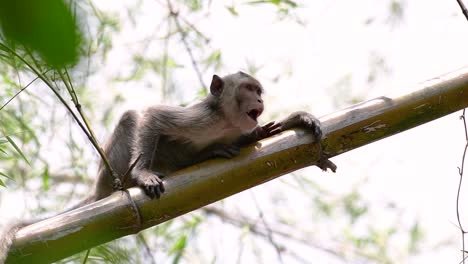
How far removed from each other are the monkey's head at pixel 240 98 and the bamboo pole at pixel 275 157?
108 centimetres

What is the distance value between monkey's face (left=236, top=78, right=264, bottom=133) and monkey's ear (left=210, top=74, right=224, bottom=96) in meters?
0.16

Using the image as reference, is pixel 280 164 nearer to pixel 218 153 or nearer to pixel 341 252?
pixel 218 153

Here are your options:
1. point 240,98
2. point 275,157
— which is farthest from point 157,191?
point 240,98

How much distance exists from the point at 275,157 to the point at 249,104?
150cm

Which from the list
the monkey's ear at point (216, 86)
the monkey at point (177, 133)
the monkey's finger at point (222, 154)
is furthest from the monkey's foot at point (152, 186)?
the monkey's ear at point (216, 86)

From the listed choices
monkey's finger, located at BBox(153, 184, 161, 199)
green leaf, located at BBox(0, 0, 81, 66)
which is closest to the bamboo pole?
monkey's finger, located at BBox(153, 184, 161, 199)

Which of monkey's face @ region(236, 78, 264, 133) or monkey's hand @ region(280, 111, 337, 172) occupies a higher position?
monkey's face @ region(236, 78, 264, 133)

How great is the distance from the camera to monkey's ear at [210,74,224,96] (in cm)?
525

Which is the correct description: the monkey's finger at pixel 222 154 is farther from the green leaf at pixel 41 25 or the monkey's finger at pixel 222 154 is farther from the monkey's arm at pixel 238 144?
the green leaf at pixel 41 25

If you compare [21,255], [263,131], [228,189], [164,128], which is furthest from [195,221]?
[21,255]

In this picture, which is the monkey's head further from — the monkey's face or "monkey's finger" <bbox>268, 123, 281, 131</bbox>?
"monkey's finger" <bbox>268, 123, 281, 131</bbox>

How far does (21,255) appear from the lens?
9.15 ft

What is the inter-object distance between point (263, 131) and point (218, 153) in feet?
1.45

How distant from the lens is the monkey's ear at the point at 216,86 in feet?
17.2
